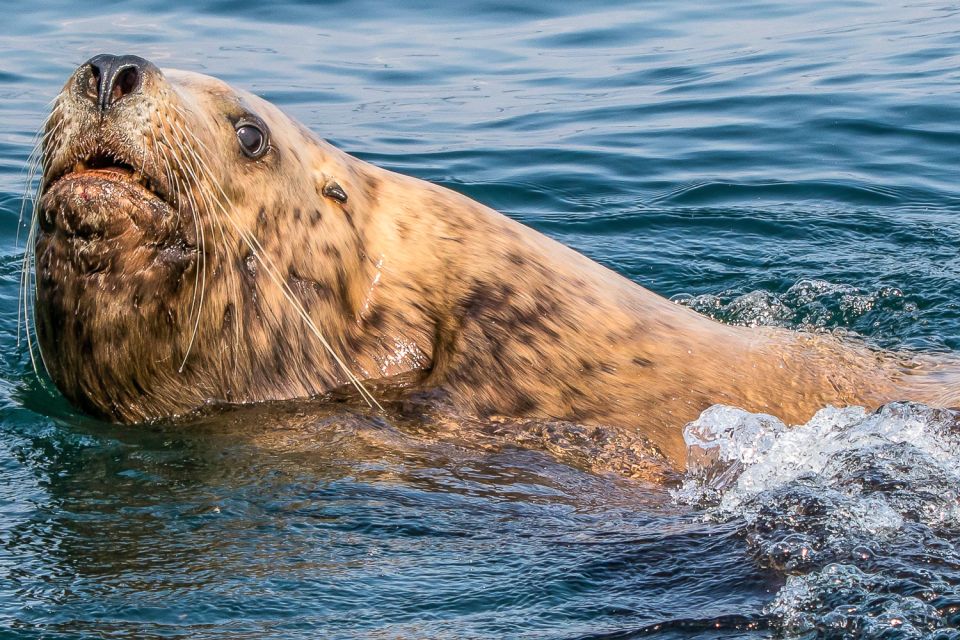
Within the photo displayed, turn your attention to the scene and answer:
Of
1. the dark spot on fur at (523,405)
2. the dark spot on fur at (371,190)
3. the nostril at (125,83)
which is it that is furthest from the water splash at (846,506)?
the nostril at (125,83)

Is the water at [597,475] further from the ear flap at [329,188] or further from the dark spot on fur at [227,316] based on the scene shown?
the ear flap at [329,188]

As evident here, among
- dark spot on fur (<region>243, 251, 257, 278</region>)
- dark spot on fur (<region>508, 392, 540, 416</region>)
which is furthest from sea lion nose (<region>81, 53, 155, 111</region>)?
dark spot on fur (<region>508, 392, 540, 416</region>)

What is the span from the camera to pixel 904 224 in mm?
8930

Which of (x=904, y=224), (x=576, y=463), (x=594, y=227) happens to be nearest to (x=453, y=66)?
(x=594, y=227)

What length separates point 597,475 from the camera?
466 centimetres

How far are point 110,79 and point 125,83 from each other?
54 mm

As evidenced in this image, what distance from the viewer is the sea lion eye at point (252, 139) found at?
15.8ft

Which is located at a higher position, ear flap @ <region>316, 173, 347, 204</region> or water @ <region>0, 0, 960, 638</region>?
ear flap @ <region>316, 173, 347, 204</region>

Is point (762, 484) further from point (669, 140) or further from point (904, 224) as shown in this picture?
point (669, 140)

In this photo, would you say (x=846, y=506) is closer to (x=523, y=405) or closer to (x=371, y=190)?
(x=523, y=405)

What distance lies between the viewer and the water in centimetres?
352

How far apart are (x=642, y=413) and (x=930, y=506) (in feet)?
4.10

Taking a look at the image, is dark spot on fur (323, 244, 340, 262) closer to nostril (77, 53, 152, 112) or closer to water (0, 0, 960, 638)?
water (0, 0, 960, 638)

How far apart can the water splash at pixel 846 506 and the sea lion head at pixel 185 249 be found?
1.35 meters
